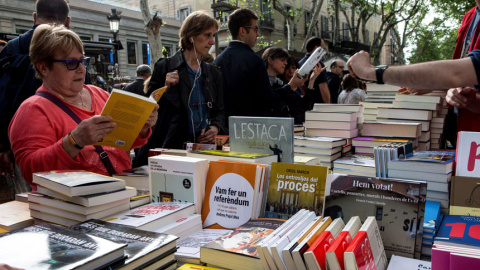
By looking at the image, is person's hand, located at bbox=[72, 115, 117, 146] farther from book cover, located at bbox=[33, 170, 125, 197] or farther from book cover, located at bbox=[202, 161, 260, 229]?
book cover, located at bbox=[202, 161, 260, 229]

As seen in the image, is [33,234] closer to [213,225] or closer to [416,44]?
[213,225]

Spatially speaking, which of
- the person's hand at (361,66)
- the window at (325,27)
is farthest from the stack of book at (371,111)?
the window at (325,27)

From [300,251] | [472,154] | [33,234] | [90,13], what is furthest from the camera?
[90,13]

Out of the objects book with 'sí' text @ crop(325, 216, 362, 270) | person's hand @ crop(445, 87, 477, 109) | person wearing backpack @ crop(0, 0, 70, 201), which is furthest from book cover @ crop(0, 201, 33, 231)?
person's hand @ crop(445, 87, 477, 109)

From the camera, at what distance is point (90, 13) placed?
19391 millimetres

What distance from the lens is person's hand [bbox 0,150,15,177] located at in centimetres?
264

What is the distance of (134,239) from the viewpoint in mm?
1106

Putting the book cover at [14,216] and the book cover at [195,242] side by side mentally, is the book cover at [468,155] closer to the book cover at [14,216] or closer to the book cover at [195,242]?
the book cover at [195,242]

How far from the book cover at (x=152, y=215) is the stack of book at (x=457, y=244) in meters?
0.87

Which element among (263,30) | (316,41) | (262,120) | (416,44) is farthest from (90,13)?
(416,44)

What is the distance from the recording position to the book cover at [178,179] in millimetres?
1439

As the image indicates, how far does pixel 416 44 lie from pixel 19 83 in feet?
126

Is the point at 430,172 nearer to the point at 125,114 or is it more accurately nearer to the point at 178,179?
the point at 178,179

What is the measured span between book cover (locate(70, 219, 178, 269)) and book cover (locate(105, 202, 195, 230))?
0.07m
